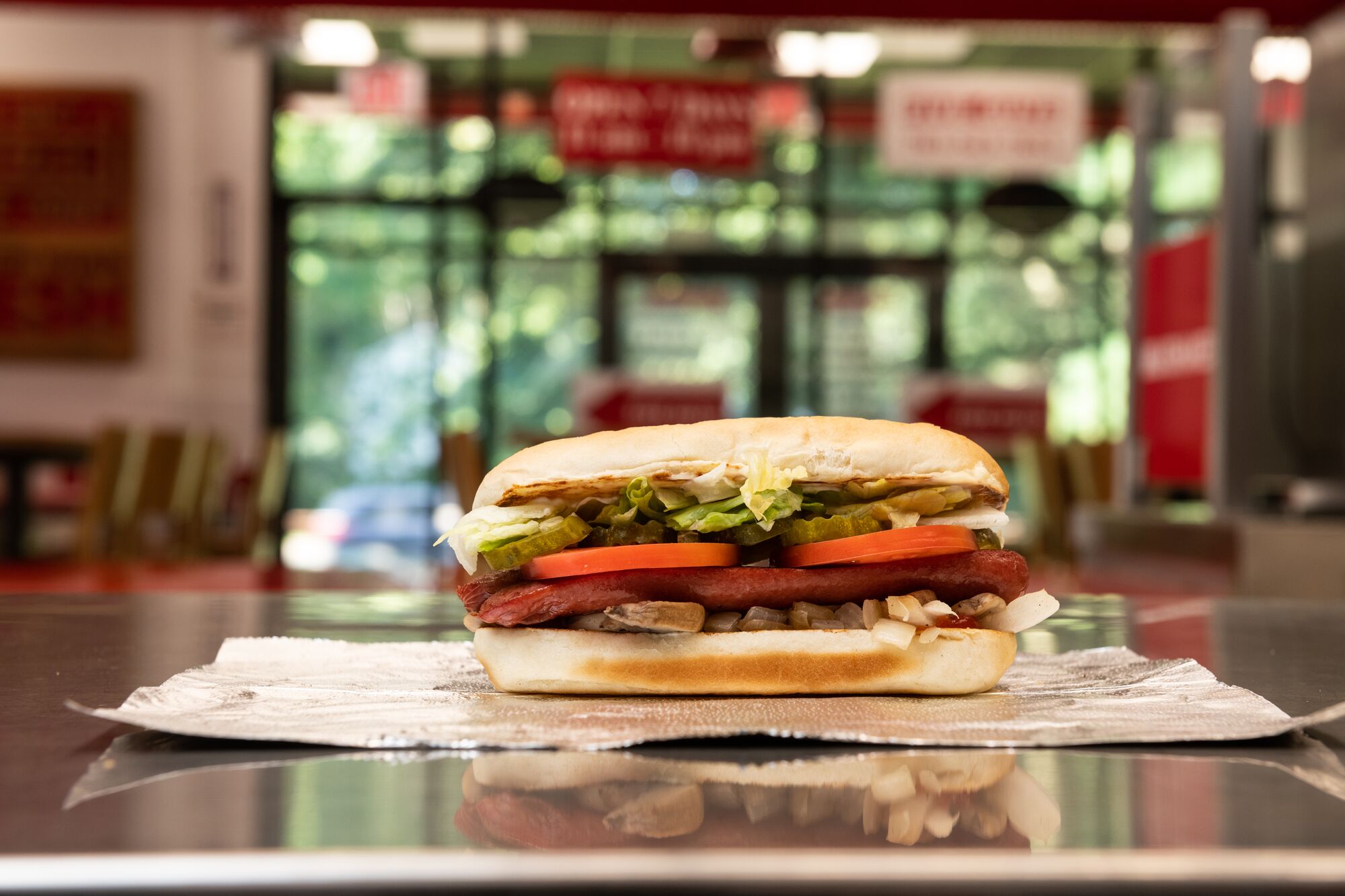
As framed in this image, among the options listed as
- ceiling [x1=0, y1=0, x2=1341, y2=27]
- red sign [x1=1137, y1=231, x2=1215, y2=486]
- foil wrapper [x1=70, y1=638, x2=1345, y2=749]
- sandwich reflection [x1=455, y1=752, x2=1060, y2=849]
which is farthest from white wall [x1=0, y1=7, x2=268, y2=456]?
sandwich reflection [x1=455, y1=752, x2=1060, y2=849]

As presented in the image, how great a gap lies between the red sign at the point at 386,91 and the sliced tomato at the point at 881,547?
945 cm

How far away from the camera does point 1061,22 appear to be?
4559 millimetres

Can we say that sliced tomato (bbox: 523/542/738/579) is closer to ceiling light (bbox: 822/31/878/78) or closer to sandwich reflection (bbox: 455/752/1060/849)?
sandwich reflection (bbox: 455/752/1060/849)

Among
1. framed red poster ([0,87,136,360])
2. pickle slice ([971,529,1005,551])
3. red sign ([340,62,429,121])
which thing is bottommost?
pickle slice ([971,529,1005,551])

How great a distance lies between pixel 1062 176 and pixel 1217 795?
1227cm

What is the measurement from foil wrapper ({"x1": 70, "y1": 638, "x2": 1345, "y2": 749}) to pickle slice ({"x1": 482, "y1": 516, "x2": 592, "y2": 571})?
0.34ft

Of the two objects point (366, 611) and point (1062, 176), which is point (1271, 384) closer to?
point (366, 611)

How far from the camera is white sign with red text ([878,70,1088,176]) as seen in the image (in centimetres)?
795

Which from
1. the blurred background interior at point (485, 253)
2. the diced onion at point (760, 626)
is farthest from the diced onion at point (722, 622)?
the blurred background interior at point (485, 253)

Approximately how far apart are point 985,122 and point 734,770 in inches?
308

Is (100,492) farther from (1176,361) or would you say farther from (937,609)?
(937,609)

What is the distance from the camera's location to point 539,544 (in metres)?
1.05

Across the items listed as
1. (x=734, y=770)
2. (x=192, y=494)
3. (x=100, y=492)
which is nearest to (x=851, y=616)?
(x=734, y=770)

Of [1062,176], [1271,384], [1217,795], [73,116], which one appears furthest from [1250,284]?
[73,116]
